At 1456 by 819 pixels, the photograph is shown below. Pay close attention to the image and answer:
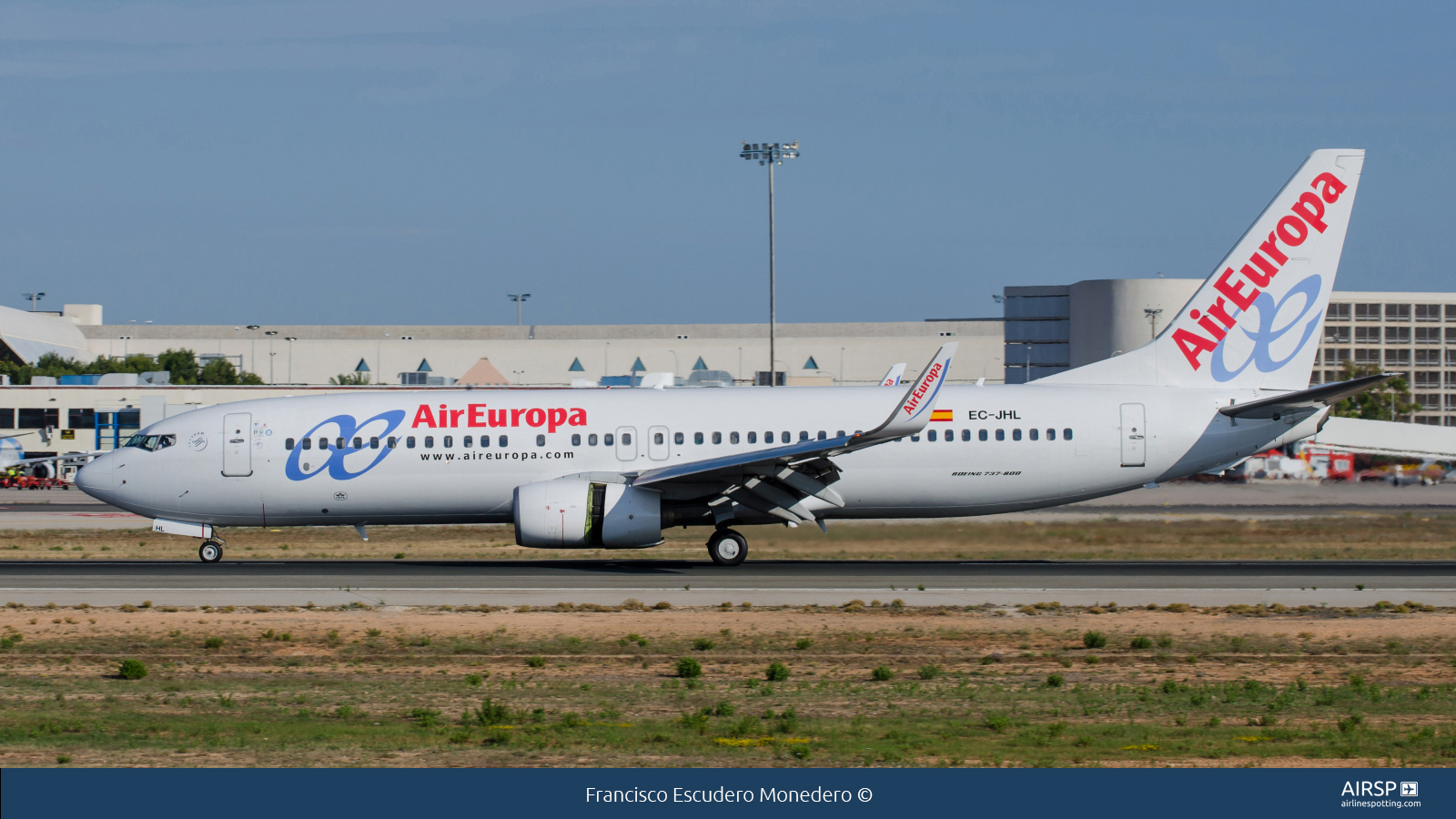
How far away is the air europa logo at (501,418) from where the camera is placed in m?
28.4

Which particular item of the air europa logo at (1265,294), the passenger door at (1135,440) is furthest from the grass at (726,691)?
the air europa logo at (1265,294)

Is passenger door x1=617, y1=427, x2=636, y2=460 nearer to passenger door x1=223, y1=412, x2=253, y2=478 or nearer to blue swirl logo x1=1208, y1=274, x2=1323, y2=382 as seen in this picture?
passenger door x1=223, y1=412, x2=253, y2=478

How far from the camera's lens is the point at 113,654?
674 inches

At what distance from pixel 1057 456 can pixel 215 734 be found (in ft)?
66.8

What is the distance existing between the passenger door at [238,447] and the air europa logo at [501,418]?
3.62 metres

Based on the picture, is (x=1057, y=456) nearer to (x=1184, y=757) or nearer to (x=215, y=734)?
(x=1184, y=757)

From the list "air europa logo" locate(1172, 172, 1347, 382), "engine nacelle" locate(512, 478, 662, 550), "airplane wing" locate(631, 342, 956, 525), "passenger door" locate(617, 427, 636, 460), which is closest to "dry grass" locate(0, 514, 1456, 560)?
"airplane wing" locate(631, 342, 956, 525)

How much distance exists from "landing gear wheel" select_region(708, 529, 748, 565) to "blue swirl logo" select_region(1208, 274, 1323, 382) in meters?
11.4

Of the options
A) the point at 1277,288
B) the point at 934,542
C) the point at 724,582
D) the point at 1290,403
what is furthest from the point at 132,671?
the point at 1277,288

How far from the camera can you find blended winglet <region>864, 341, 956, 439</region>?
81.5 feet

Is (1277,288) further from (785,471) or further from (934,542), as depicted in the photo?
(785,471)

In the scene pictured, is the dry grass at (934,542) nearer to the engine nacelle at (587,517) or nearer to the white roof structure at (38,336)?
the engine nacelle at (587,517)

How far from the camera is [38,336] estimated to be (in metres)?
126

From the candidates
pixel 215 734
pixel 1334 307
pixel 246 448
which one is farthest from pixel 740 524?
pixel 1334 307
